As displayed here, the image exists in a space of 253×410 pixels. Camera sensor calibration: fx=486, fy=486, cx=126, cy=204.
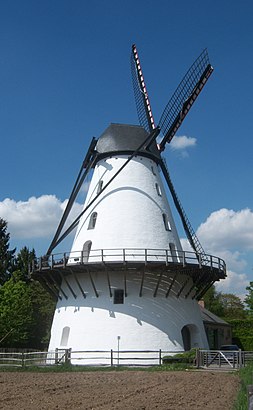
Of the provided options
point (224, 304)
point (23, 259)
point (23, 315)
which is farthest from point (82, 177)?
point (224, 304)

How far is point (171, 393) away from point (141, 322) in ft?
33.6

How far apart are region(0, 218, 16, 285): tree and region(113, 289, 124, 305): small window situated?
22.3 meters

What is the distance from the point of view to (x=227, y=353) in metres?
21.9

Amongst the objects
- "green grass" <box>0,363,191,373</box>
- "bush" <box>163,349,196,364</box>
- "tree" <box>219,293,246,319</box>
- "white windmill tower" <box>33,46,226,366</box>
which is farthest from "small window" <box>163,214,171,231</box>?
"tree" <box>219,293,246,319</box>

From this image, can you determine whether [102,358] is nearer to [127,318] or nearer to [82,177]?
[127,318]

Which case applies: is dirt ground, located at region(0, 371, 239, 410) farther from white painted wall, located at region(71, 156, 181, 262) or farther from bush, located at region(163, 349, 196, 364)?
white painted wall, located at region(71, 156, 181, 262)

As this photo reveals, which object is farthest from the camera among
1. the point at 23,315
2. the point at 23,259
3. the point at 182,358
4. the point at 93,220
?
the point at 23,259

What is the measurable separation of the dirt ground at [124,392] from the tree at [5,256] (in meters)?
28.4

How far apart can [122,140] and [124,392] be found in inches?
640

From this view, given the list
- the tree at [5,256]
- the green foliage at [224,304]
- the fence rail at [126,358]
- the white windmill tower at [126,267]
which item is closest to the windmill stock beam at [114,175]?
the white windmill tower at [126,267]

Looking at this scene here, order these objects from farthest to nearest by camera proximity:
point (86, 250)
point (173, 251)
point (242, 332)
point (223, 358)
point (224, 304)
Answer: point (224, 304) < point (242, 332) < point (86, 250) < point (173, 251) < point (223, 358)

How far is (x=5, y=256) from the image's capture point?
4425cm

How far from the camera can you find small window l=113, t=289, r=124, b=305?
74.1 ft

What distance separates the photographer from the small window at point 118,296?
2258 cm
